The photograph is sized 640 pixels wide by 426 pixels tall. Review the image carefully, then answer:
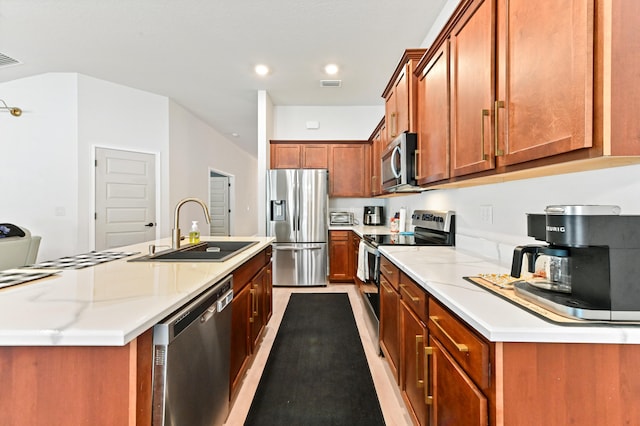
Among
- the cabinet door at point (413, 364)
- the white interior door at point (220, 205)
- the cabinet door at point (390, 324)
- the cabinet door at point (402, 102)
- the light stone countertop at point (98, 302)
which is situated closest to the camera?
the light stone countertop at point (98, 302)

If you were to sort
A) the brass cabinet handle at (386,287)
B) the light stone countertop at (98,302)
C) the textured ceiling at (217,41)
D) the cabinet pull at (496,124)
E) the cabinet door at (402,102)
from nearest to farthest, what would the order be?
1. the light stone countertop at (98,302)
2. the cabinet pull at (496,124)
3. the brass cabinet handle at (386,287)
4. the cabinet door at (402,102)
5. the textured ceiling at (217,41)

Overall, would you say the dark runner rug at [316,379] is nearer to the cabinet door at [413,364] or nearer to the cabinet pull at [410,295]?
the cabinet door at [413,364]

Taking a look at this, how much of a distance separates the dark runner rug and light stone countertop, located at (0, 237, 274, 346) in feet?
3.10

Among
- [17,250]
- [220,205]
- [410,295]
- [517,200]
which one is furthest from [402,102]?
[220,205]

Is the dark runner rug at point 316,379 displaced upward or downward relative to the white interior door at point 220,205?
downward

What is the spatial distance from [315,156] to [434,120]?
285 cm

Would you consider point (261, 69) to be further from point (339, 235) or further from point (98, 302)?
point (98, 302)

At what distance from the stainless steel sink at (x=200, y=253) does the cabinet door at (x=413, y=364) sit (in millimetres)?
1044

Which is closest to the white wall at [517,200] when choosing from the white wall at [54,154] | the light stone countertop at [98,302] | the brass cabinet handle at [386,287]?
the brass cabinet handle at [386,287]

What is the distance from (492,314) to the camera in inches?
33.7

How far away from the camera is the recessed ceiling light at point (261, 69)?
353 centimetres

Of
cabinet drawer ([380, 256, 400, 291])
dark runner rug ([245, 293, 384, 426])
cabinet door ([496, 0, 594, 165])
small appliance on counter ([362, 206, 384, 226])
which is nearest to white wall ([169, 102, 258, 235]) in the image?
small appliance on counter ([362, 206, 384, 226])

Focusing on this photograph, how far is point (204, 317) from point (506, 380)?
105cm

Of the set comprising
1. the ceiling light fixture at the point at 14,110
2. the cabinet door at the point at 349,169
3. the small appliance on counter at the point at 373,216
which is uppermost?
the ceiling light fixture at the point at 14,110
